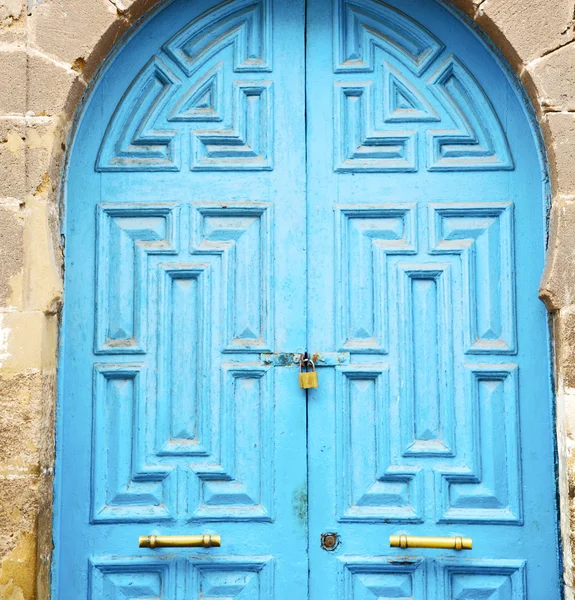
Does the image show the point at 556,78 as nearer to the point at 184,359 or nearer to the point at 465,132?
the point at 465,132

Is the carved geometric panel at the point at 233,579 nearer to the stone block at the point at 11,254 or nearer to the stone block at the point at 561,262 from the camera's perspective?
the stone block at the point at 11,254

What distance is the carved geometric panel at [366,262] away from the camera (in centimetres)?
312

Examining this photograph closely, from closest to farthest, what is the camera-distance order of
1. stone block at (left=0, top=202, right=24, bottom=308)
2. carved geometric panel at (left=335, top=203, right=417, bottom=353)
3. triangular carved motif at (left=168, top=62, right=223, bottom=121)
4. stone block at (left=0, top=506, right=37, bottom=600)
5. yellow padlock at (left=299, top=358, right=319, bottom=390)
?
stone block at (left=0, top=506, right=37, bottom=600)
stone block at (left=0, top=202, right=24, bottom=308)
yellow padlock at (left=299, top=358, right=319, bottom=390)
carved geometric panel at (left=335, top=203, right=417, bottom=353)
triangular carved motif at (left=168, top=62, right=223, bottom=121)

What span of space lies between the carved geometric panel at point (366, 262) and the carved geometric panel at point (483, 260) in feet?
0.43

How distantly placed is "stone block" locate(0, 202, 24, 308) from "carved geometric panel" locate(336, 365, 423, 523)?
1242 mm

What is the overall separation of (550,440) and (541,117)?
1.21 metres

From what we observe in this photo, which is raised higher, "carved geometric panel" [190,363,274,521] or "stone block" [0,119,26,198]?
"stone block" [0,119,26,198]

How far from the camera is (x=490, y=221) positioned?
3.15m

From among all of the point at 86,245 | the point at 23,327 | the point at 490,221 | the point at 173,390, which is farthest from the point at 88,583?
the point at 490,221

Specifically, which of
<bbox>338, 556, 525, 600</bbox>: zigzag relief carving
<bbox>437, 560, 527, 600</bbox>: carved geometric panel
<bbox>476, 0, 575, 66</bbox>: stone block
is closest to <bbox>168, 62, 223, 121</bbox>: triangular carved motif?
<bbox>476, 0, 575, 66</bbox>: stone block

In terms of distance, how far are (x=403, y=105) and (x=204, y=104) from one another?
806mm

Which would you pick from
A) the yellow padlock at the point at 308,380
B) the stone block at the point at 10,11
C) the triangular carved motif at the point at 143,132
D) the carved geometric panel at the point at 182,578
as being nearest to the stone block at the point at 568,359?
the yellow padlock at the point at 308,380

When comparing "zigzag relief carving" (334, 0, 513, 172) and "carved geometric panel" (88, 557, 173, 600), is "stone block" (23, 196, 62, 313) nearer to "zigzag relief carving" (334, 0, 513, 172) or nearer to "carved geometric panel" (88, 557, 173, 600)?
"carved geometric panel" (88, 557, 173, 600)

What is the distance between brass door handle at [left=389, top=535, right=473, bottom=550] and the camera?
9.71 feet
